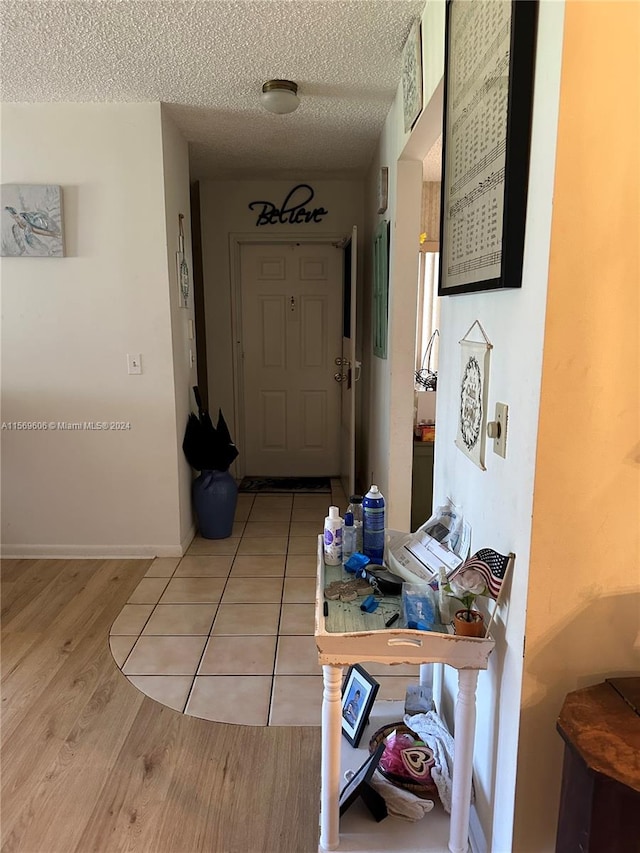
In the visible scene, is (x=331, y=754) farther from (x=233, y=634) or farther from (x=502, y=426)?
(x=233, y=634)

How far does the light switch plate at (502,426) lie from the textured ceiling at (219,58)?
1555 mm

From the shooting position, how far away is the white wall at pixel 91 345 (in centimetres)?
291

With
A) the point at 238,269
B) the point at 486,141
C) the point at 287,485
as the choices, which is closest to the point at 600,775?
the point at 486,141

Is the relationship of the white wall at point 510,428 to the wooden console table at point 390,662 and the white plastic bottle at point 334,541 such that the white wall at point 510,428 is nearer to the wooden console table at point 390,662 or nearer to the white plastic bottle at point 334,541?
the wooden console table at point 390,662

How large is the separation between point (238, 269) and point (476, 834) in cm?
400

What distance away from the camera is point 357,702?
1.69 meters

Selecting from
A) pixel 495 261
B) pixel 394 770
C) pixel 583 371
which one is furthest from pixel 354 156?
pixel 394 770

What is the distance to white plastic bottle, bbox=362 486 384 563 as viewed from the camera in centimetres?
162

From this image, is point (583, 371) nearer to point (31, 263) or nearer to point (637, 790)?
point (637, 790)

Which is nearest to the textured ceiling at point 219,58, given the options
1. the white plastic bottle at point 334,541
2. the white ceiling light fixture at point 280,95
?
the white ceiling light fixture at point 280,95

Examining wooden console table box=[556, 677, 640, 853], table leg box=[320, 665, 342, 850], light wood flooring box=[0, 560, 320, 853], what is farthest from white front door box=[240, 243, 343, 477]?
wooden console table box=[556, 677, 640, 853]

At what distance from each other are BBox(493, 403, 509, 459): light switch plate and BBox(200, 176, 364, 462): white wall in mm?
3461

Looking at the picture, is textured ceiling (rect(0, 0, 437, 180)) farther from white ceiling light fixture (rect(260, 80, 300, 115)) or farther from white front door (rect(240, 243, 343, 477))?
white front door (rect(240, 243, 343, 477))

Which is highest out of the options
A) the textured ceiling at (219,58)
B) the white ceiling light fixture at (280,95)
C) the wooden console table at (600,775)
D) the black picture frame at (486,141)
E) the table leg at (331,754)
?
the textured ceiling at (219,58)
